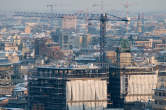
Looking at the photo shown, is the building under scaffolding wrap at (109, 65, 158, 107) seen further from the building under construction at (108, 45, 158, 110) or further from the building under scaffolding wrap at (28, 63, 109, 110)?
the building under scaffolding wrap at (28, 63, 109, 110)

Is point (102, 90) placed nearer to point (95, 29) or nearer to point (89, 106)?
point (89, 106)

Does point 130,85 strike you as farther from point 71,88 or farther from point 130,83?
point 71,88

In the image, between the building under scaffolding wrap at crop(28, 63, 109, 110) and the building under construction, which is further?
the building under construction

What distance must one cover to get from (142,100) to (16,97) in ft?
32.5

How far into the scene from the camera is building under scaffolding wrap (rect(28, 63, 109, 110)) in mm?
57531

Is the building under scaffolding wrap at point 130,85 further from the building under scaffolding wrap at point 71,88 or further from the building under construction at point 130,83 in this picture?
the building under scaffolding wrap at point 71,88

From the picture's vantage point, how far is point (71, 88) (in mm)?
57625

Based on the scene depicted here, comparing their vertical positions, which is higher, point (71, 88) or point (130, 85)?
point (71, 88)

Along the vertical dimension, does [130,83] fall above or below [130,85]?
above

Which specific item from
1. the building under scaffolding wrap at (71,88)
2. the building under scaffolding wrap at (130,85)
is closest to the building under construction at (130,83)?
the building under scaffolding wrap at (130,85)

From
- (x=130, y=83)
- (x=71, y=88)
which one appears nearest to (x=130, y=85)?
(x=130, y=83)

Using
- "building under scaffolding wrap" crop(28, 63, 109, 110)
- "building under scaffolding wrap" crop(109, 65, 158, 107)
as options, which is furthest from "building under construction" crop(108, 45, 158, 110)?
"building under scaffolding wrap" crop(28, 63, 109, 110)

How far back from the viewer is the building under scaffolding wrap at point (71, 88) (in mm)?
57531

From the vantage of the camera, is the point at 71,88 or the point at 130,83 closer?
the point at 71,88
